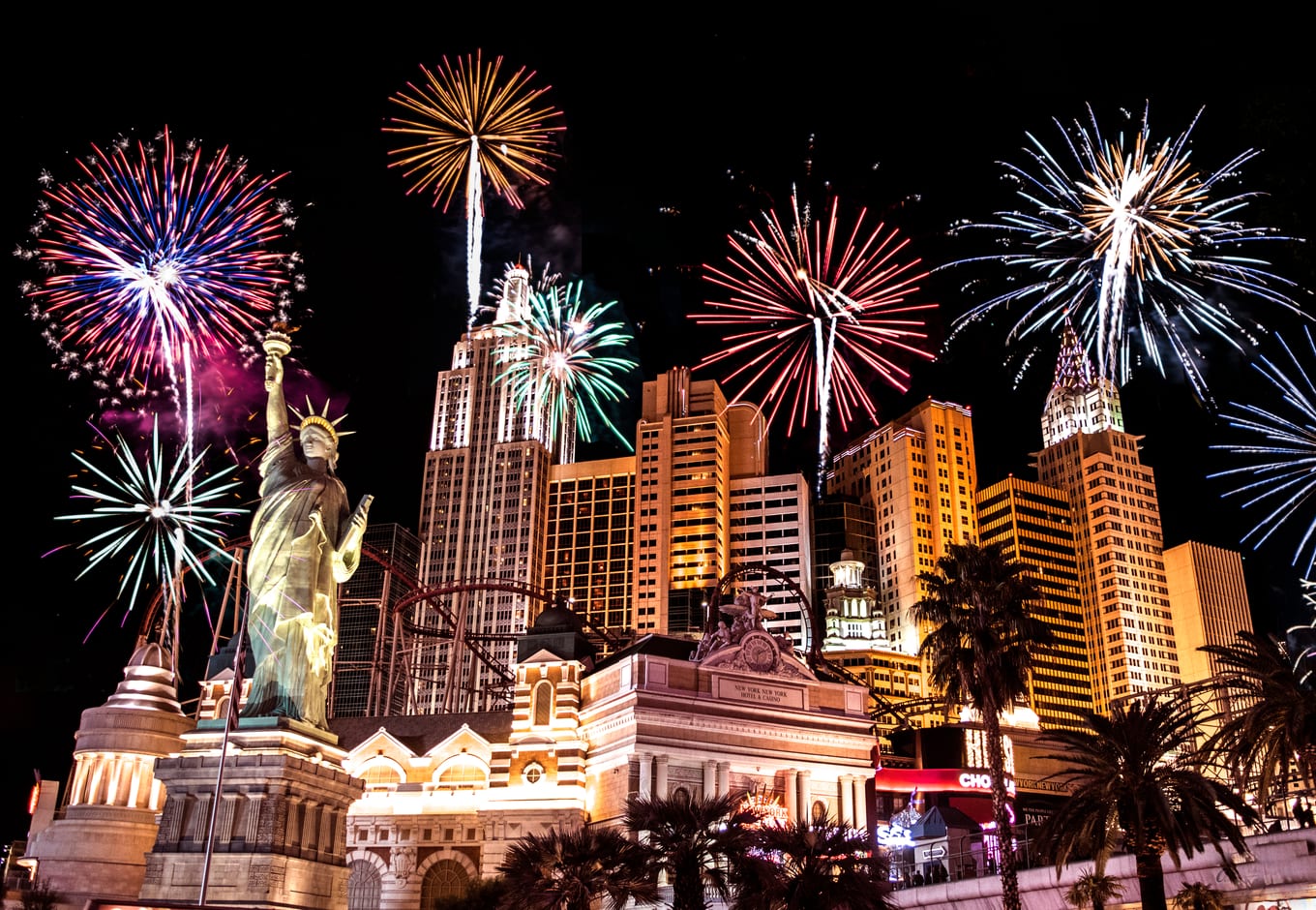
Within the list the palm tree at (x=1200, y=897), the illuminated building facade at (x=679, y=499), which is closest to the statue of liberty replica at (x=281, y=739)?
the palm tree at (x=1200, y=897)

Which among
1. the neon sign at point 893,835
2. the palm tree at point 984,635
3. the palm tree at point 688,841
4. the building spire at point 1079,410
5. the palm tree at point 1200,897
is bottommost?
the palm tree at point 1200,897

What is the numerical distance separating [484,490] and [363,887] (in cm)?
10797

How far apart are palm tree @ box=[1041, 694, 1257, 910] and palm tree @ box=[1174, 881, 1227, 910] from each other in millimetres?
678

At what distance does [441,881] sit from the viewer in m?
60.5

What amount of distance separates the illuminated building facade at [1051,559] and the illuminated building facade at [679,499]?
129 feet

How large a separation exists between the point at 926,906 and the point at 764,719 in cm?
1853

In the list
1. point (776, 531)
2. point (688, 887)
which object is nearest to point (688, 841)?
point (688, 887)

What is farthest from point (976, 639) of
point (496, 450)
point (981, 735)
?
point (496, 450)

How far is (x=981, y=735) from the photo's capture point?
81.9 meters

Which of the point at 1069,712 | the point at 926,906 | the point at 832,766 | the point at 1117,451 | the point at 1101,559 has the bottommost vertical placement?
the point at 926,906

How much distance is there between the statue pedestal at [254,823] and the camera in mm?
51031

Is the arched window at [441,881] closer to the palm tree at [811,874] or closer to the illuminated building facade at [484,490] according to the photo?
the palm tree at [811,874]

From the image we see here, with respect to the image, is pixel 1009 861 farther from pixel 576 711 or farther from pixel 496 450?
pixel 496 450

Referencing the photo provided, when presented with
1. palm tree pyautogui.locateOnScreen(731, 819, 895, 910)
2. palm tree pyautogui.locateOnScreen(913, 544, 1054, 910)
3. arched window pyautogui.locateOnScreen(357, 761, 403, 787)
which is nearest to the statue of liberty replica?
arched window pyautogui.locateOnScreen(357, 761, 403, 787)
